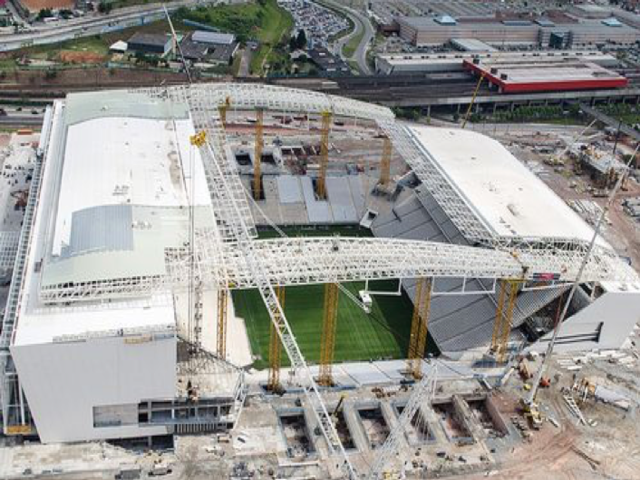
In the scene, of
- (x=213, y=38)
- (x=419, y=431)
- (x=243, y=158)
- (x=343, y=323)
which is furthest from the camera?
(x=213, y=38)

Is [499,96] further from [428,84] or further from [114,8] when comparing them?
[114,8]

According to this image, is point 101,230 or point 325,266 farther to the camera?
point 101,230

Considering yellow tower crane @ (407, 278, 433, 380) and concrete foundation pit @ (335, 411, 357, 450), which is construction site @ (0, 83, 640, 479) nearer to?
concrete foundation pit @ (335, 411, 357, 450)

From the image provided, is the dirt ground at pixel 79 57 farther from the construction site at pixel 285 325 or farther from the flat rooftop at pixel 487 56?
the flat rooftop at pixel 487 56

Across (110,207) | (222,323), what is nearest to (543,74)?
(110,207)

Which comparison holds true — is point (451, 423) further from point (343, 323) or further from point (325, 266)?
point (325, 266)

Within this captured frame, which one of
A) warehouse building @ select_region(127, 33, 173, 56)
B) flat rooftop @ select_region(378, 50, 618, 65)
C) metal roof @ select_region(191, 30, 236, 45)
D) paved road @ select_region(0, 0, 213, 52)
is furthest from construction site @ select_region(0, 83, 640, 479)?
paved road @ select_region(0, 0, 213, 52)
